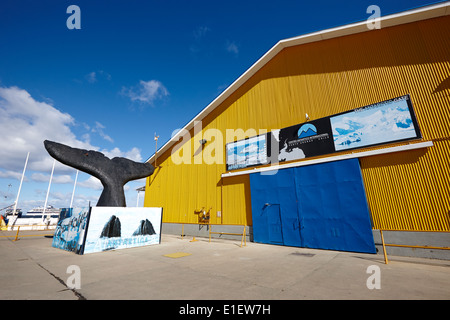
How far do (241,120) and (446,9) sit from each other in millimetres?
12433

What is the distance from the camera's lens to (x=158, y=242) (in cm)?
1327

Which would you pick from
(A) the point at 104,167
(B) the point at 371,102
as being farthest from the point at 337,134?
(A) the point at 104,167

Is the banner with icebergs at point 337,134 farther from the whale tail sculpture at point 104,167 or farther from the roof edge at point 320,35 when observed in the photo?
the whale tail sculpture at point 104,167

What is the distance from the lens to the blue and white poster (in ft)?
31.9

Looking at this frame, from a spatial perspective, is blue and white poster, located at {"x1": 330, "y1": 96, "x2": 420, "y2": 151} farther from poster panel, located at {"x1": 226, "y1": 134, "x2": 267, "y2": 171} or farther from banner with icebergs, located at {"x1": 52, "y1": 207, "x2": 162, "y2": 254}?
banner with icebergs, located at {"x1": 52, "y1": 207, "x2": 162, "y2": 254}

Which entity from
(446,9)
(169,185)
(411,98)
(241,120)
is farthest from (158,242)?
(446,9)

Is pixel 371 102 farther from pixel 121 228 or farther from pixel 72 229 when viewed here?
pixel 72 229

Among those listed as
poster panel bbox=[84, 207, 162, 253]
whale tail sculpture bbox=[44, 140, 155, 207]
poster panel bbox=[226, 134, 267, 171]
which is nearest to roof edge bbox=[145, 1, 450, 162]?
poster panel bbox=[226, 134, 267, 171]

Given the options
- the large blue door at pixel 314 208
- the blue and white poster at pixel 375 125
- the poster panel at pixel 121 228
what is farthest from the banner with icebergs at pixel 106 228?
the blue and white poster at pixel 375 125

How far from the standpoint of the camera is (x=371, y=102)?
10.9 m

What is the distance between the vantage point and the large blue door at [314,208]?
1012 centimetres

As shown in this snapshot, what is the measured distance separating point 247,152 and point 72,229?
1208 cm
